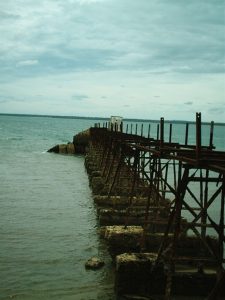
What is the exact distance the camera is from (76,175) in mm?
29328

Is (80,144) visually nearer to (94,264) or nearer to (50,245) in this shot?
(50,245)

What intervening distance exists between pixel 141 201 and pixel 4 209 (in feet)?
19.7

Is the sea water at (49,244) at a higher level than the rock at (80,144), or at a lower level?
lower

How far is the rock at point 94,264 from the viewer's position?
10.4 meters

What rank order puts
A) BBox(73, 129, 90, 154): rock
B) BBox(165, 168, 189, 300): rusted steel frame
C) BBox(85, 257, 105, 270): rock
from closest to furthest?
BBox(165, 168, 189, 300): rusted steel frame < BBox(85, 257, 105, 270): rock < BBox(73, 129, 90, 154): rock

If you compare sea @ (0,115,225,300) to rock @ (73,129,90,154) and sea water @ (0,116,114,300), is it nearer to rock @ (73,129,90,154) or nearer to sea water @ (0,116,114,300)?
sea water @ (0,116,114,300)

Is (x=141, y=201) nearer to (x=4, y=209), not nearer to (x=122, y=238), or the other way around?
(x=122, y=238)

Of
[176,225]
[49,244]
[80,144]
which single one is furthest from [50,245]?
[80,144]

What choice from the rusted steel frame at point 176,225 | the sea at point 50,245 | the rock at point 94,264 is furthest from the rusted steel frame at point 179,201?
the rock at point 94,264

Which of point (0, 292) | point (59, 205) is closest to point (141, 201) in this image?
point (59, 205)

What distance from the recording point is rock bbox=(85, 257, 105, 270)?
1041 cm

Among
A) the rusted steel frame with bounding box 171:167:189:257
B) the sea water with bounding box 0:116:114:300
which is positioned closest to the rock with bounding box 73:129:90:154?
the sea water with bounding box 0:116:114:300

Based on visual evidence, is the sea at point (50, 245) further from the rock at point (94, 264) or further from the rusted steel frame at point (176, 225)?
the rusted steel frame at point (176, 225)

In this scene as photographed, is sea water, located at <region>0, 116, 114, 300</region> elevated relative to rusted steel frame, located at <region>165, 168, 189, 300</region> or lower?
lower
